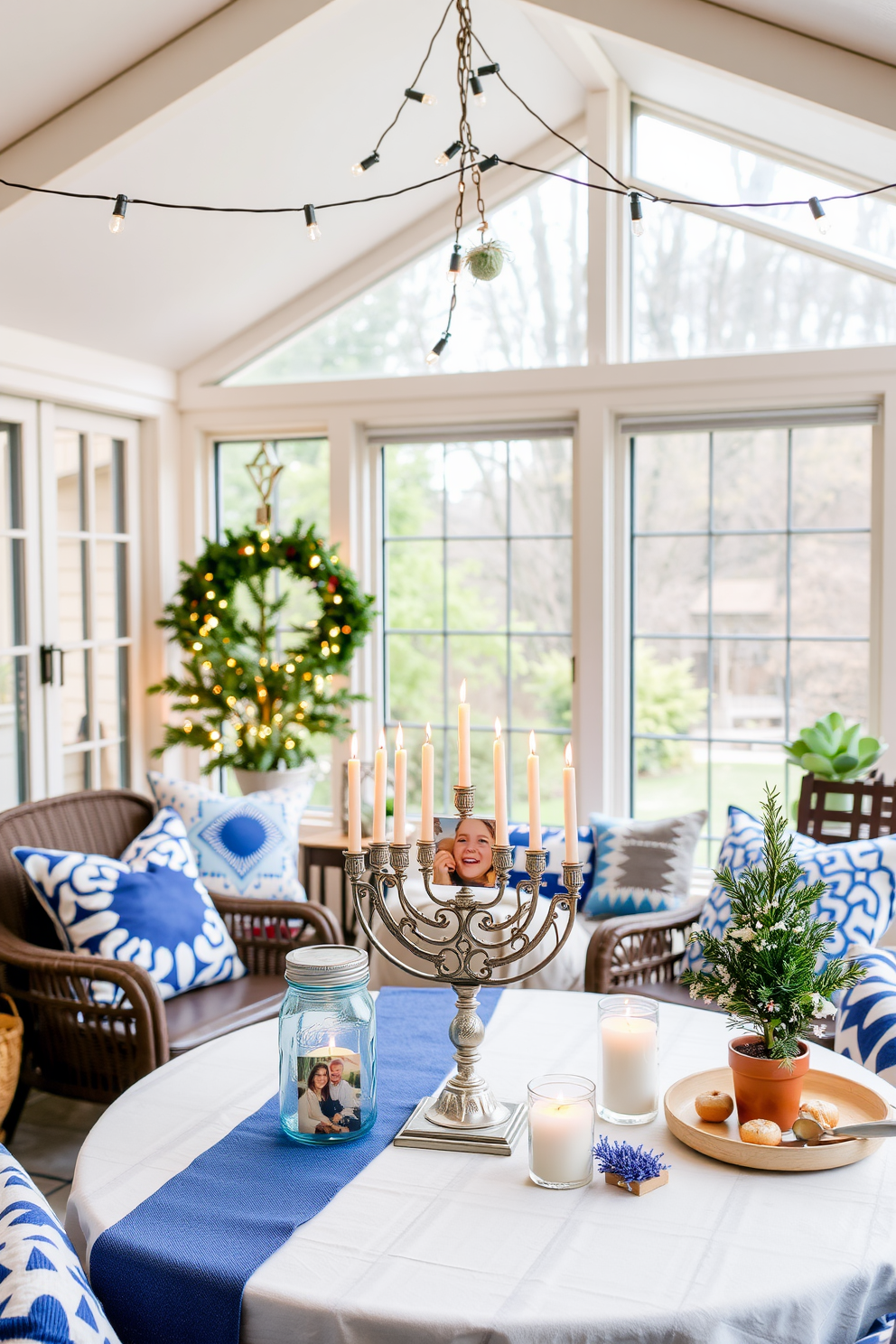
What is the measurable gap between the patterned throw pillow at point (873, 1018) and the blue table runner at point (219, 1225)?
0.73 m

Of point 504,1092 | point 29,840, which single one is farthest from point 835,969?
point 29,840

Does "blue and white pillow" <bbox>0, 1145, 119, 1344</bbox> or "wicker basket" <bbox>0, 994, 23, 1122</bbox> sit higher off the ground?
"blue and white pillow" <bbox>0, 1145, 119, 1344</bbox>

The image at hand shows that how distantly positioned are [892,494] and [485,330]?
160cm

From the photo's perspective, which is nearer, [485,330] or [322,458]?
[485,330]

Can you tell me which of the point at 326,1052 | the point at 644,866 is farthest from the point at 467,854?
the point at 644,866

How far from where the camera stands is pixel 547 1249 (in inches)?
50.3

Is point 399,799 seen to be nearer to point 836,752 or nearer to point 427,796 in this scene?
point 427,796

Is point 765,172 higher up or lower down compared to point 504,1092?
higher up

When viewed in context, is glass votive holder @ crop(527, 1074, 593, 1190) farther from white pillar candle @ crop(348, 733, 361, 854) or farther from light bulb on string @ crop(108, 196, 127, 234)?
light bulb on string @ crop(108, 196, 127, 234)

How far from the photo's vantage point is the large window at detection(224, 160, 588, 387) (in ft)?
13.6

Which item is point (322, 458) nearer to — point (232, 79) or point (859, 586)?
point (232, 79)

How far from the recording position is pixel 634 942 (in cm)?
315

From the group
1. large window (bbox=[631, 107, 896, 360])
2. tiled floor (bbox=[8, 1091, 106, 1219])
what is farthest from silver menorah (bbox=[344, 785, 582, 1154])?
large window (bbox=[631, 107, 896, 360])

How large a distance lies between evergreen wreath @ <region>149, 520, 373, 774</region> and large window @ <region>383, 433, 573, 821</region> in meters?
0.37
